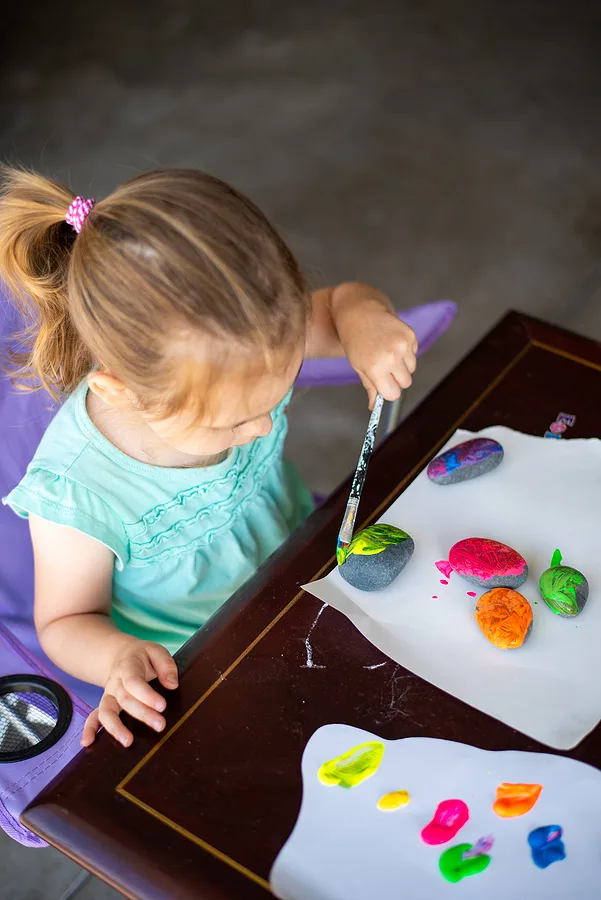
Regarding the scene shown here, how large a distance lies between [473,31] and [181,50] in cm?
105

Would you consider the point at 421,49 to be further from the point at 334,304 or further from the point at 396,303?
the point at 334,304

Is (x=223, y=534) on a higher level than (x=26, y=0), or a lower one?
lower

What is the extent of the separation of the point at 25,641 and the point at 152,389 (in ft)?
1.27

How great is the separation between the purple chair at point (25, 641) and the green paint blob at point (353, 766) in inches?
10.6

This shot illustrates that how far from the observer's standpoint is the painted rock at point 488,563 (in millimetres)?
813

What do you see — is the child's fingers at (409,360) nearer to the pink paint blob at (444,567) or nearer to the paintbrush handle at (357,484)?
the paintbrush handle at (357,484)

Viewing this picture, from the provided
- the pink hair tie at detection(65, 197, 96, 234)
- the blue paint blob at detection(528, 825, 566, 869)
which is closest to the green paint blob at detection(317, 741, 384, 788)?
the blue paint blob at detection(528, 825, 566, 869)

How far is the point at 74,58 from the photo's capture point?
3.17m

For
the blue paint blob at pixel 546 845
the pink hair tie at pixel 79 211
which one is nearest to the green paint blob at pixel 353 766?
the blue paint blob at pixel 546 845

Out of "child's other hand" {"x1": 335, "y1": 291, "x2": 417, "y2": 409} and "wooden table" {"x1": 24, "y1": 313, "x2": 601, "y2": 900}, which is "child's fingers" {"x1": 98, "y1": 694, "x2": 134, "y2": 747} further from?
"child's other hand" {"x1": 335, "y1": 291, "x2": 417, "y2": 409}

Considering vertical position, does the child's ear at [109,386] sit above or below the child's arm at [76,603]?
above

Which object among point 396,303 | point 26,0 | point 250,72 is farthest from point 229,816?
point 26,0

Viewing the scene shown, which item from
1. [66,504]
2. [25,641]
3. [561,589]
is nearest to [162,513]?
[66,504]

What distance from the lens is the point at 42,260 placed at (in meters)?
0.88
